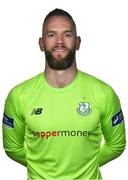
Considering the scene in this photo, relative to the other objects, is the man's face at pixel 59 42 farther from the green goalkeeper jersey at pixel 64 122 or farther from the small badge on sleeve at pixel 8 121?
the small badge on sleeve at pixel 8 121

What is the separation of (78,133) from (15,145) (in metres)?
0.72

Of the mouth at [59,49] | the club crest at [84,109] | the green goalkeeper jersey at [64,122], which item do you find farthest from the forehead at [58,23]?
the club crest at [84,109]

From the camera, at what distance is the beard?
16.7ft

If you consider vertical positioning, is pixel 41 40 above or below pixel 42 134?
above

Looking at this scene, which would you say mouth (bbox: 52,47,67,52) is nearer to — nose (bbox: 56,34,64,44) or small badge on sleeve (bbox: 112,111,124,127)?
nose (bbox: 56,34,64,44)

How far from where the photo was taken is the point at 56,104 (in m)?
5.14

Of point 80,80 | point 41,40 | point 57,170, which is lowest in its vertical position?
point 57,170

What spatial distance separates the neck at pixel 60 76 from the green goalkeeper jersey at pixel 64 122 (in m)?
0.04

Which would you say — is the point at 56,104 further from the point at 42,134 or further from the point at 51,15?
the point at 51,15

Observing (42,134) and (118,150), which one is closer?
(42,134)

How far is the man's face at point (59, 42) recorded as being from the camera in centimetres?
506

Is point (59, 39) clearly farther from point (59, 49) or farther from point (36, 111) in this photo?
point (36, 111)

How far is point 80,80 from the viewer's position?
17.2ft

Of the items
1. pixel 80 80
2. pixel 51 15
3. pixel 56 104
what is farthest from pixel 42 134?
pixel 51 15
